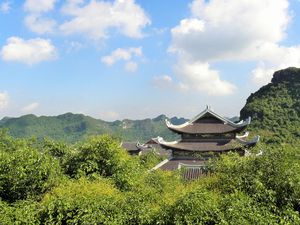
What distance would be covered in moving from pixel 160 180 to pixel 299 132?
4742cm

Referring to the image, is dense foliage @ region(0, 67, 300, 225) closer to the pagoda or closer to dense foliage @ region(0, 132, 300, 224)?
dense foliage @ region(0, 132, 300, 224)

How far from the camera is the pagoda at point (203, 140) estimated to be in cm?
2803

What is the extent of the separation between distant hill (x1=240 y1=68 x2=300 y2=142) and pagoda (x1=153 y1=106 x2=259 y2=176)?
98.5ft

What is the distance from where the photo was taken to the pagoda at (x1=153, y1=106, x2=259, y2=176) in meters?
28.0

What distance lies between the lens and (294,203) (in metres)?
12.5

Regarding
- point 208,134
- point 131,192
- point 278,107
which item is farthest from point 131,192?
point 278,107

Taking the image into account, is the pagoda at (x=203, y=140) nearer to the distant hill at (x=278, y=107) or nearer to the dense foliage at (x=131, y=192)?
the dense foliage at (x=131, y=192)

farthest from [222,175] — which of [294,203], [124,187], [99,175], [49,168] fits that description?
[49,168]

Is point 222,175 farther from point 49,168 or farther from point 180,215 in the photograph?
point 49,168

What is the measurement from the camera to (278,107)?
236ft

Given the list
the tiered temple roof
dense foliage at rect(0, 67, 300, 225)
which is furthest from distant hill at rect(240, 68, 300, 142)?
dense foliage at rect(0, 67, 300, 225)

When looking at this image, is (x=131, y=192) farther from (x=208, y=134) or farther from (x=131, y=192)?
(x=208, y=134)

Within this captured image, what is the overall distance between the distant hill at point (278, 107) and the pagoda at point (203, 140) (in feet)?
98.5

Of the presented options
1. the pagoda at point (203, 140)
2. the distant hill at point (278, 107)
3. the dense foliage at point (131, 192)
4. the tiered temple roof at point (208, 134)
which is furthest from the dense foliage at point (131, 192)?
the distant hill at point (278, 107)
